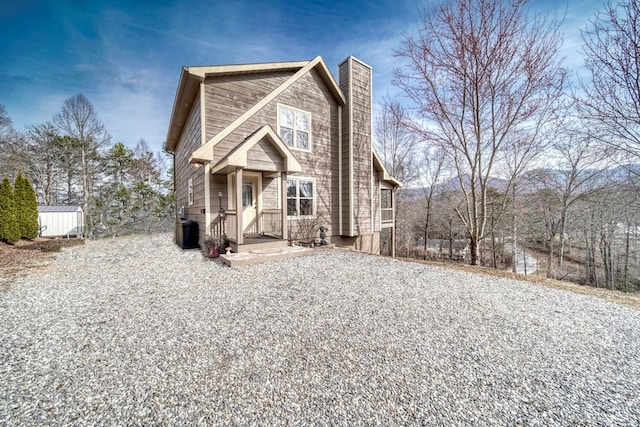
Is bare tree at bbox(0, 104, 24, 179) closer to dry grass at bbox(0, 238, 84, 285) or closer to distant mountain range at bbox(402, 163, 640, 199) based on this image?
dry grass at bbox(0, 238, 84, 285)

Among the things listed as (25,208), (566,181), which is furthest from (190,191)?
(566,181)

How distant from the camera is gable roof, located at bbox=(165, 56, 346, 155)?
725 centimetres

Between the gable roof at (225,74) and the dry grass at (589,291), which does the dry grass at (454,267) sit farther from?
the gable roof at (225,74)

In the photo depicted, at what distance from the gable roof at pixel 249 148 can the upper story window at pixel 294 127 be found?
2050 millimetres

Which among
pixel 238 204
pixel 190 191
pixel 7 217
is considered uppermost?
pixel 190 191

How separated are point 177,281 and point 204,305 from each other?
165cm

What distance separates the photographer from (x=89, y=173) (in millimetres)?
19547

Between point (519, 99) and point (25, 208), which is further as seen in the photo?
point (25, 208)

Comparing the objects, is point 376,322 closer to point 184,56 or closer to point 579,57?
point 579,57

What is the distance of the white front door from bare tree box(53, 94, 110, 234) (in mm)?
18091

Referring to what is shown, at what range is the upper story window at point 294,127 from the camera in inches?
360

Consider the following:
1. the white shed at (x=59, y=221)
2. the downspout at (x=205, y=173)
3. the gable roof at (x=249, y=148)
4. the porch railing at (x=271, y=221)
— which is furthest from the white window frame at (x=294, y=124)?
the white shed at (x=59, y=221)

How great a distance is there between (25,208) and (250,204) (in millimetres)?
10136

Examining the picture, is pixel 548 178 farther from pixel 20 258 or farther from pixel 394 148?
pixel 20 258
